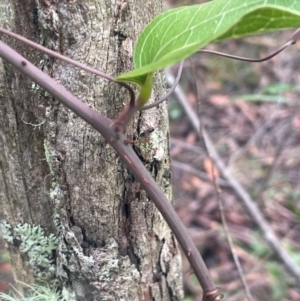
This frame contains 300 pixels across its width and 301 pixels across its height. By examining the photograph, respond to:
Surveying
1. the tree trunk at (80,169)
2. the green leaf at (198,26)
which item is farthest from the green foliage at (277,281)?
the green leaf at (198,26)

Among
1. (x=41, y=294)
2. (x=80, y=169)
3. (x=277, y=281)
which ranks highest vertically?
(x=80, y=169)

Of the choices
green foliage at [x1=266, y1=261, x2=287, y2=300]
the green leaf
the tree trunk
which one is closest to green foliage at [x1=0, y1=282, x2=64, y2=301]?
the tree trunk

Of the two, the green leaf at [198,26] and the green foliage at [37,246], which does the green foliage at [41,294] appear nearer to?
the green foliage at [37,246]

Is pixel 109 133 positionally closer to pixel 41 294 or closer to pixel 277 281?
pixel 41 294

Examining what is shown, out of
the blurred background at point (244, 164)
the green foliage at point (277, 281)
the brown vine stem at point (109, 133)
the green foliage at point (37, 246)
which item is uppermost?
the brown vine stem at point (109, 133)

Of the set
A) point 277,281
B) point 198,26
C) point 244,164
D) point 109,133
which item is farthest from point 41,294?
point 244,164

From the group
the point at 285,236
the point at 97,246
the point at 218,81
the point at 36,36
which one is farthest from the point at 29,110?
the point at 218,81
